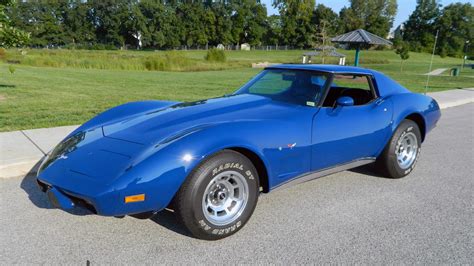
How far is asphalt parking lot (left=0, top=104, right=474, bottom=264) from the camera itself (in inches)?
113

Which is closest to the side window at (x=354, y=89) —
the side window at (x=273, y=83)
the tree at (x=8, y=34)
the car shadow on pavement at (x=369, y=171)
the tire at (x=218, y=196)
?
the side window at (x=273, y=83)

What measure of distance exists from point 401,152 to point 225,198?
107 inches

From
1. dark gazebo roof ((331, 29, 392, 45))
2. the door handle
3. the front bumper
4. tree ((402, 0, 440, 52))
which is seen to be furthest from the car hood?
tree ((402, 0, 440, 52))

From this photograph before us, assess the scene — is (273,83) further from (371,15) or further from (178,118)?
(371,15)

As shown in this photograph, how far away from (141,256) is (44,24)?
105666mm

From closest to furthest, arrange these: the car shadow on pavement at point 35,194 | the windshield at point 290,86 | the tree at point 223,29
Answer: the car shadow on pavement at point 35,194 < the windshield at point 290,86 < the tree at point 223,29

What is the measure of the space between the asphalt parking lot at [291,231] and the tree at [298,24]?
9605 cm

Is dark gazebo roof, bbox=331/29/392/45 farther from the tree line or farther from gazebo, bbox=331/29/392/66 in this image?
the tree line

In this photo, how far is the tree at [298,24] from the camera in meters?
98.2

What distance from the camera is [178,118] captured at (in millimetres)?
3445

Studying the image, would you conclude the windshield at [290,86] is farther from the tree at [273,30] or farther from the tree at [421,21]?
the tree at [421,21]

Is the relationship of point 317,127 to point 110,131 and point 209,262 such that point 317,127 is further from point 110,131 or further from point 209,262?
point 110,131

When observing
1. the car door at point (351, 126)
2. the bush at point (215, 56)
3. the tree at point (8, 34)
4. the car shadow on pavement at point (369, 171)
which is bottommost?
the bush at point (215, 56)

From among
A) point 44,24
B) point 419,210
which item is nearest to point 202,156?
point 419,210
